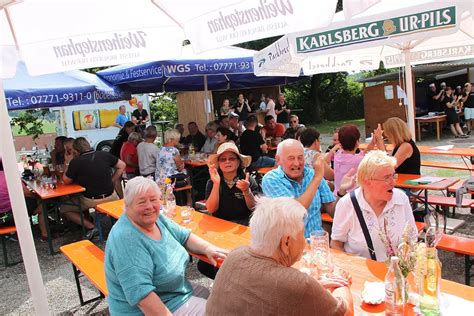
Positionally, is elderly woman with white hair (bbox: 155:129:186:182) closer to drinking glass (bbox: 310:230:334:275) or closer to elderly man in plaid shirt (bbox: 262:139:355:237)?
elderly man in plaid shirt (bbox: 262:139:355:237)

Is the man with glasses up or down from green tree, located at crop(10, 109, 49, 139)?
down

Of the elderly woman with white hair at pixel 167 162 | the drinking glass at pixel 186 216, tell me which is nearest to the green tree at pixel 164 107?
the elderly woman with white hair at pixel 167 162

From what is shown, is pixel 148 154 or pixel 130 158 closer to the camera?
pixel 148 154

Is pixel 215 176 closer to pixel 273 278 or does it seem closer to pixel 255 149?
pixel 273 278

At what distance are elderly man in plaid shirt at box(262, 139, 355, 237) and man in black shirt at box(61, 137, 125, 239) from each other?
3688 millimetres

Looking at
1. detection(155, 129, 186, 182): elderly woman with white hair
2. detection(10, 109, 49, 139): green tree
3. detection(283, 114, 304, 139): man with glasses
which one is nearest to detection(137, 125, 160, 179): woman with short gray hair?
detection(155, 129, 186, 182): elderly woman with white hair

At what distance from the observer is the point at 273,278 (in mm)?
1673

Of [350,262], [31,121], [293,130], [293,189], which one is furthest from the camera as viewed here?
[31,121]

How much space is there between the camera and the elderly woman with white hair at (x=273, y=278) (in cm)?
165

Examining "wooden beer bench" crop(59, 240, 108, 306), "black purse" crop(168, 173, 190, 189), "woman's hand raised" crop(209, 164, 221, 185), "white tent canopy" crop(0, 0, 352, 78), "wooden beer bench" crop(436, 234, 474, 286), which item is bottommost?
"wooden beer bench" crop(436, 234, 474, 286)

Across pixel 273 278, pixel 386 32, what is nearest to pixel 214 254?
pixel 273 278

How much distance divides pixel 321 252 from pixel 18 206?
2132 mm

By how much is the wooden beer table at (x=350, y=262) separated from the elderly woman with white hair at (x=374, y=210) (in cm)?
17

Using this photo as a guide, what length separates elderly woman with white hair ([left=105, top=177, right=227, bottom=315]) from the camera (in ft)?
7.91
